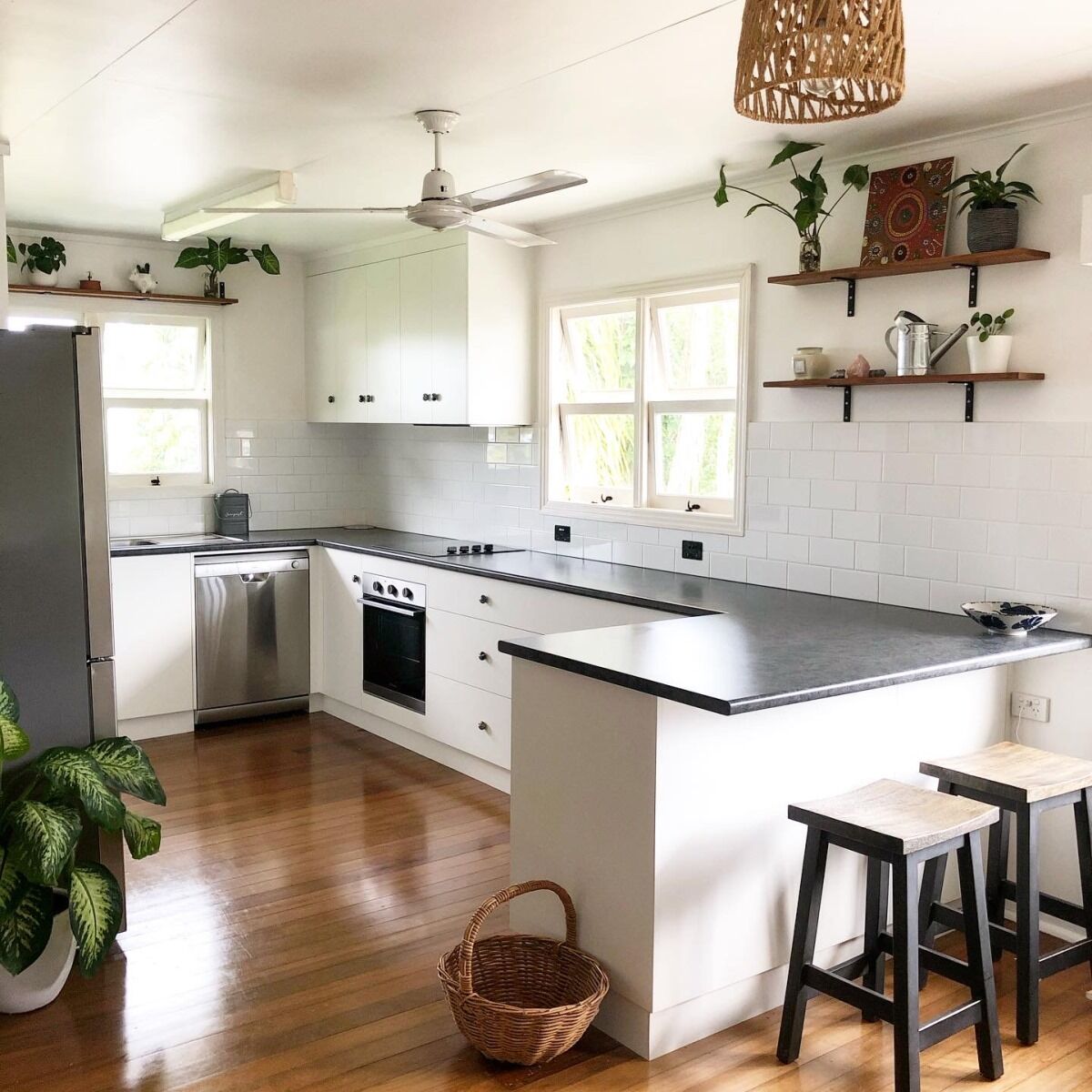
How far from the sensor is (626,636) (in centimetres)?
316

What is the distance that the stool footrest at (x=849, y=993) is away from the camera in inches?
97.7

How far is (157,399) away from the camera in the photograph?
615 centimetres

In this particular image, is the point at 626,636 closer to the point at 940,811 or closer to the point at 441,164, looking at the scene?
the point at 940,811

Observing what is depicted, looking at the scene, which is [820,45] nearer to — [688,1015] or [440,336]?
[688,1015]

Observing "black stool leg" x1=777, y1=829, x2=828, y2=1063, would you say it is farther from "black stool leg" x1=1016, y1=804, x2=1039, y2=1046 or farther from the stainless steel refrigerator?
the stainless steel refrigerator

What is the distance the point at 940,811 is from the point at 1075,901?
1116 mm

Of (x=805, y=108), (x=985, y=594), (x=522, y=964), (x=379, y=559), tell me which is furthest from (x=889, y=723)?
(x=379, y=559)

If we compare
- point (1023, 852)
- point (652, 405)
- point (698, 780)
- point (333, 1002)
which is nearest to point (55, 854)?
point (333, 1002)

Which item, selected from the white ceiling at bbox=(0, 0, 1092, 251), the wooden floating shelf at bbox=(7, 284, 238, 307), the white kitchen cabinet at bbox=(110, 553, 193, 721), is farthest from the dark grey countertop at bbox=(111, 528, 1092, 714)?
the wooden floating shelf at bbox=(7, 284, 238, 307)

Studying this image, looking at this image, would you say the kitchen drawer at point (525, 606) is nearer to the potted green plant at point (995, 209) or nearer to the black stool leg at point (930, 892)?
the black stool leg at point (930, 892)

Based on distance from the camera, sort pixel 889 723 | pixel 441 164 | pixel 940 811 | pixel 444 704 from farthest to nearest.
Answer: pixel 444 704 → pixel 441 164 → pixel 889 723 → pixel 940 811

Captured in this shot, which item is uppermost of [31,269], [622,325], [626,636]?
[31,269]

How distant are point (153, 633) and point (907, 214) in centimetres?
389

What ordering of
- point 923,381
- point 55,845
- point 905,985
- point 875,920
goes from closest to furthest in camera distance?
point 905,985
point 55,845
point 875,920
point 923,381
